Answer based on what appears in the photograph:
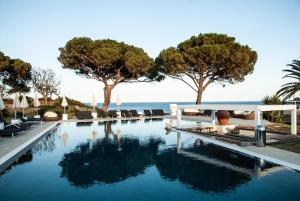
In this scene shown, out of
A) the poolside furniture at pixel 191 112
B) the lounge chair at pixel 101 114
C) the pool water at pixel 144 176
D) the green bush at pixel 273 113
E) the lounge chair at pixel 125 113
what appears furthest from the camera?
the poolside furniture at pixel 191 112

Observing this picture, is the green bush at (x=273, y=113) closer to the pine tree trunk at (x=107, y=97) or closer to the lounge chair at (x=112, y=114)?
the lounge chair at (x=112, y=114)

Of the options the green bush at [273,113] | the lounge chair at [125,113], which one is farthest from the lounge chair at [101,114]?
the green bush at [273,113]

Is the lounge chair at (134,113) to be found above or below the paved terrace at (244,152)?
above

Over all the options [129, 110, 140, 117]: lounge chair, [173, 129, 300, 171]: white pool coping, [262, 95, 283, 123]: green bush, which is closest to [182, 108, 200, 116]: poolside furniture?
[129, 110, 140, 117]: lounge chair

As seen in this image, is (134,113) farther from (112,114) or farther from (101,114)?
(101,114)

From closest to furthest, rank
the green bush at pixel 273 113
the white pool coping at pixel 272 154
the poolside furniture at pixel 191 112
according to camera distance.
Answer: the white pool coping at pixel 272 154 < the green bush at pixel 273 113 < the poolside furniture at pixel 191 112

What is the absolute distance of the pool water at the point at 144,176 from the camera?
6.48 metres

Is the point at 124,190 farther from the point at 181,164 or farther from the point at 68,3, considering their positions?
the point at 68,3

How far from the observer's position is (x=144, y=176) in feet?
26.6

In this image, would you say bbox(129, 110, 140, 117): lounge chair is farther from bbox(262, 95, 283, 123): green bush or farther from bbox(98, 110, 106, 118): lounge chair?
bbox(262, 95, 283, 123): green bush

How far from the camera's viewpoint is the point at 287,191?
6.58 meters

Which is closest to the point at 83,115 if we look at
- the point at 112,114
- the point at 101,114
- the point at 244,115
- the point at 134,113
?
the point at 101,114

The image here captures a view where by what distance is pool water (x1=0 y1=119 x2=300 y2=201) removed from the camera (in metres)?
6.48

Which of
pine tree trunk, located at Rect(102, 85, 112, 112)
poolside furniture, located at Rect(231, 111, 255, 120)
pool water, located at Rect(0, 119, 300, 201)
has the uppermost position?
pine tree trunk, located at Rect(102, 85, 112, 112)
